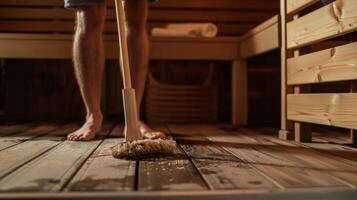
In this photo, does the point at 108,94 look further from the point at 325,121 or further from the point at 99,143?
the point at 325,121

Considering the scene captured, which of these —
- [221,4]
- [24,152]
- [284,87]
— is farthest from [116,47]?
[24,152]

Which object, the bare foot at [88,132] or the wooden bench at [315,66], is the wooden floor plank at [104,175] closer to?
the bare foot at [88,132]

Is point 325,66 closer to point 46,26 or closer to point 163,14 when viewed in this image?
point 163,14

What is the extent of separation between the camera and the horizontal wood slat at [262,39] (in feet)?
6.68

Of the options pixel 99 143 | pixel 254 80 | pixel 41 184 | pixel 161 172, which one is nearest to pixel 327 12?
pixel 161 172

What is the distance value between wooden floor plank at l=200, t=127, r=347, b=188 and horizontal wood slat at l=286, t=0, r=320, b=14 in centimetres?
58

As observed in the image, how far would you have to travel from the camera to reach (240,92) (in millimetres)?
2789

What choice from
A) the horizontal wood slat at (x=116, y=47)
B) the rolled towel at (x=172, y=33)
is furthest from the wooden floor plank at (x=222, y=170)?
the rolled towel at (x=172, y=33)

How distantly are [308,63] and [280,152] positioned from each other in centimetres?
42

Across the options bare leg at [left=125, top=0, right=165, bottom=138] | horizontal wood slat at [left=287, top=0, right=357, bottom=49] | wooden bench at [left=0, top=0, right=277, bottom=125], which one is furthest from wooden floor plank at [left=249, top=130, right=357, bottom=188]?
wooden bench at [left=0, top=0, right=277, bottom=125]

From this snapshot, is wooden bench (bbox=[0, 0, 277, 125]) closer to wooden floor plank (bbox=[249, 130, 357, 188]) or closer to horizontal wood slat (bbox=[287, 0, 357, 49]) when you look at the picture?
horizontal wood slat (bbox=[287, 0, 357, 49])

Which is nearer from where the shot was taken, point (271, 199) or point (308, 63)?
point (271, 199)

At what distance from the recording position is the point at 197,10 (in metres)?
3.35

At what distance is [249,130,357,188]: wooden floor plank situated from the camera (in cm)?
103
